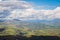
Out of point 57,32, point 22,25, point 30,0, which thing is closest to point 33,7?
point 30,0

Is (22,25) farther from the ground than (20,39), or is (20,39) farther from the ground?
(22,25)

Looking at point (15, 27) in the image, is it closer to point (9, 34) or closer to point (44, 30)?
point (9, 34)

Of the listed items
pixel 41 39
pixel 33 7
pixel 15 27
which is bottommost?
pixel 41 39

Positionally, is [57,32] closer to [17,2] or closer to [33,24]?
[33,24]

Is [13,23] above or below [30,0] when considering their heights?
below

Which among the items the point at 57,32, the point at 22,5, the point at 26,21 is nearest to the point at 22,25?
the point at 26,21
